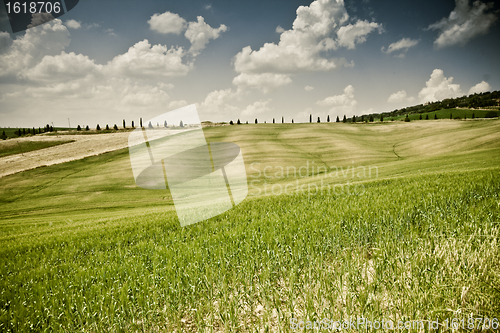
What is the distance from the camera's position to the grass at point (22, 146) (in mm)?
73550

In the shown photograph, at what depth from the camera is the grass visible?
→ 73.6 meters

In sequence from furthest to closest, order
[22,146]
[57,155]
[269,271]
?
[22,146], [57,155], [269,271]

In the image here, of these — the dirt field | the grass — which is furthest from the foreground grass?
the grass

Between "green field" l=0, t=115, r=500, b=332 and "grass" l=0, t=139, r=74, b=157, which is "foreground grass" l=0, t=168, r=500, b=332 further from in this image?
"grass" l=0, t=139, r=74, b=157

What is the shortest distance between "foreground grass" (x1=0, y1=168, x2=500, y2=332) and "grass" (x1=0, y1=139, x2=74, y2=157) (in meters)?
93.7

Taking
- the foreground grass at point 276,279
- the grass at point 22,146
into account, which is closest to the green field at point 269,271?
the foreground grass at point 276,279

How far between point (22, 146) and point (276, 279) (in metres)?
108

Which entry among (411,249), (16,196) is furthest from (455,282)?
(16,196)

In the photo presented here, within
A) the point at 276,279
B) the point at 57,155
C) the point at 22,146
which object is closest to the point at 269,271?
the point at 276,279

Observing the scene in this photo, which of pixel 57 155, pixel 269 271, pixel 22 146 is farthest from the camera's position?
pixel 22 146

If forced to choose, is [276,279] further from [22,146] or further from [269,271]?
[22,146]

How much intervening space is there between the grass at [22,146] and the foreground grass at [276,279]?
9371 centimetres

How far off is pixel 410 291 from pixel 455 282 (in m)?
0.60

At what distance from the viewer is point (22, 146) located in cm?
7925
